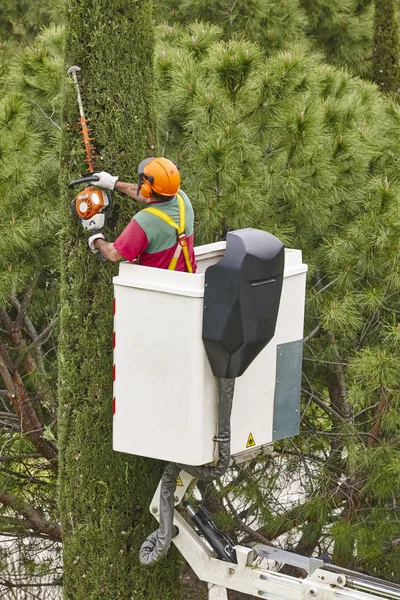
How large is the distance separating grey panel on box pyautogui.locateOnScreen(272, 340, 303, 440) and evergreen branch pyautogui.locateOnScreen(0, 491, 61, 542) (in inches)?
118

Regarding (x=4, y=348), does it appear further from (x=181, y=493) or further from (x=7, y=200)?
(x=181, y=493)

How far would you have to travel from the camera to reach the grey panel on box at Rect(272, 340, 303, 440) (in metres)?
A: 5.48

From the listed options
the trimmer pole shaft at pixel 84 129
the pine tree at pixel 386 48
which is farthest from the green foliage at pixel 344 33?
the trimmer pole shaft at pixel 84 129

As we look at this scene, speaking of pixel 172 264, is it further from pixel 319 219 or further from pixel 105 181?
pixel 319 219

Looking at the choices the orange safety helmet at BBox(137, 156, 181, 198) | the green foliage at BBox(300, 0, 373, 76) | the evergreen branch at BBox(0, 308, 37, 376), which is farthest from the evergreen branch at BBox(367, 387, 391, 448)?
the green foliage at BBox(300, 0, 373, 76)

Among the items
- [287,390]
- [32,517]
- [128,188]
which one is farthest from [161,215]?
[32,517]

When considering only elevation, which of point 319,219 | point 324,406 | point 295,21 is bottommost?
point 324,406

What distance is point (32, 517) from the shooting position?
26.2 ft

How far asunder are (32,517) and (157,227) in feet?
11.9

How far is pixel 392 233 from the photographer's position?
6.91m

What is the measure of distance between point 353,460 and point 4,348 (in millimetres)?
2643

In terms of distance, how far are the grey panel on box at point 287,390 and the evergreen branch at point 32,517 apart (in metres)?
2.99

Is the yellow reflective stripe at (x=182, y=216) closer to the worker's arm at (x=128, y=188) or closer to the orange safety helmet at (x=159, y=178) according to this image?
the orange safety helmet at (x=159, y=178)

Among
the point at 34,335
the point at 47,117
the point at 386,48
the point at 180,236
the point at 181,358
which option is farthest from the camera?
the point at 386,48
